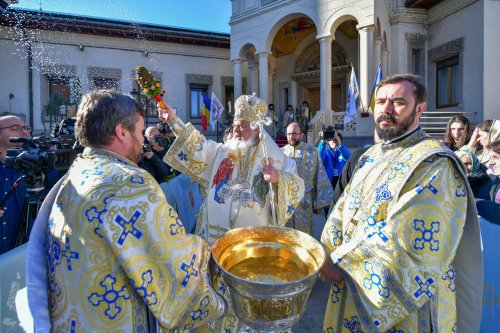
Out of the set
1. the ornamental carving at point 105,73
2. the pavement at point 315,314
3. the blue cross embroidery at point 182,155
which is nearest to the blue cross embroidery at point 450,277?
the pavement at point 315,314

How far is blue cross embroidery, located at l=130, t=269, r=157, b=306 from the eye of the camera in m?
1.20

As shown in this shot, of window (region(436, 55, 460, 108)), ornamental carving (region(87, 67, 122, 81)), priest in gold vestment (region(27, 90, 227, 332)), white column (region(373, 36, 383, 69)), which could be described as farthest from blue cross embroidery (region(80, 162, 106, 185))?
ornamental carving (region(87, 67, 122, 81))

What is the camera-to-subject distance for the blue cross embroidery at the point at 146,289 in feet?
3.95

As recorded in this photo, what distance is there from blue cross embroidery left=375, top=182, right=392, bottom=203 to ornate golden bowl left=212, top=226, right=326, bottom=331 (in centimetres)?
40

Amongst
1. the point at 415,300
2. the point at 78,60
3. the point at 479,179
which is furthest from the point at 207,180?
the point at 78,60

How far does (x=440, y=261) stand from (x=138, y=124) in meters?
1.43

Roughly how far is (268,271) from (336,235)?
0.56m

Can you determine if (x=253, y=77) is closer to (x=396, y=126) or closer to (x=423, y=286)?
(x=396, y=126)

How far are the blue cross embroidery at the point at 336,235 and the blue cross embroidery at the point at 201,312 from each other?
35.7 inches

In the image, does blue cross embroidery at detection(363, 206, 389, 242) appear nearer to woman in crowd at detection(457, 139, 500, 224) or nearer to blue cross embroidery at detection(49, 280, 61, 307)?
woman in crowd at detection(457, 139, 500, 224)

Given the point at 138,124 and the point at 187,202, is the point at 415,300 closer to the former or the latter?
the point at 138,124

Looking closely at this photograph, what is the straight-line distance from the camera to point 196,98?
1948 centimetres

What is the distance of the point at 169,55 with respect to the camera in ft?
60.8

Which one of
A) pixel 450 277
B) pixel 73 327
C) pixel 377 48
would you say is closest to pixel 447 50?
pixel 377 48
